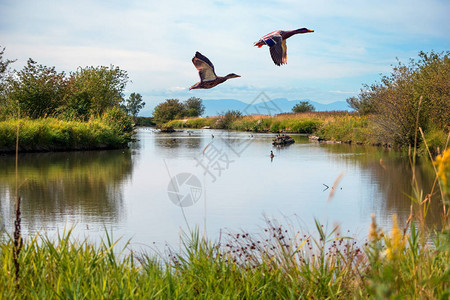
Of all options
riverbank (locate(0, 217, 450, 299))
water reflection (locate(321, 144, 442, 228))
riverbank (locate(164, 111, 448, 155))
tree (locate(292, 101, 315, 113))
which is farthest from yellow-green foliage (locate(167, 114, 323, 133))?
riverbank (locate(0, 217, 450, 299))

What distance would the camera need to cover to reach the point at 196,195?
326 inches

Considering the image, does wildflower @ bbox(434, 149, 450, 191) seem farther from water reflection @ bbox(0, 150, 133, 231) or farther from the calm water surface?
water reflection @ bbox(0, 150, 133, 231)

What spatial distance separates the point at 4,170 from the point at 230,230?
7037 millimetres

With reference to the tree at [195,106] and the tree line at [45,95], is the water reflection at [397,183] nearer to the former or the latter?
the tree line at [45,95]

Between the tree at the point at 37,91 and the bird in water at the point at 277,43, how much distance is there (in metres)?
17.7

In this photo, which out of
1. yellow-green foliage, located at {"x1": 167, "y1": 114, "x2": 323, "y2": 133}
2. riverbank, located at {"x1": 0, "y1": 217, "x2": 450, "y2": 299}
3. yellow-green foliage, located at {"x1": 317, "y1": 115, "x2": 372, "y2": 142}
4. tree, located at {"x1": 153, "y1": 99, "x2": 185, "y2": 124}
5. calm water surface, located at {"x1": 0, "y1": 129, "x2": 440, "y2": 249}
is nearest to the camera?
riverbank, located at {"x1": 0, "y1": 217, "x2": 450, "y2": 299}

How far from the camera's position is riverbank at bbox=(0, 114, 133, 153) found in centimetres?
1380

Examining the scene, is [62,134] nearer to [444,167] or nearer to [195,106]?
[444,167]

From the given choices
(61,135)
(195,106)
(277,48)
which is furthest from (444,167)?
(195,106)

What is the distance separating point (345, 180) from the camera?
9.62 metres

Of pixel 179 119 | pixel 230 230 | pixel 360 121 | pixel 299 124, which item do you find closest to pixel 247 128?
pixel 299 124

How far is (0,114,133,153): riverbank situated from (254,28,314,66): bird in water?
12595mm

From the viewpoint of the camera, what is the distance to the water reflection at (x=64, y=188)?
597 cm

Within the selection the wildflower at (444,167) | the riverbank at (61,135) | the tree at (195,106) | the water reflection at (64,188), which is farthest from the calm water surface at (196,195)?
the tree at (195,106)
